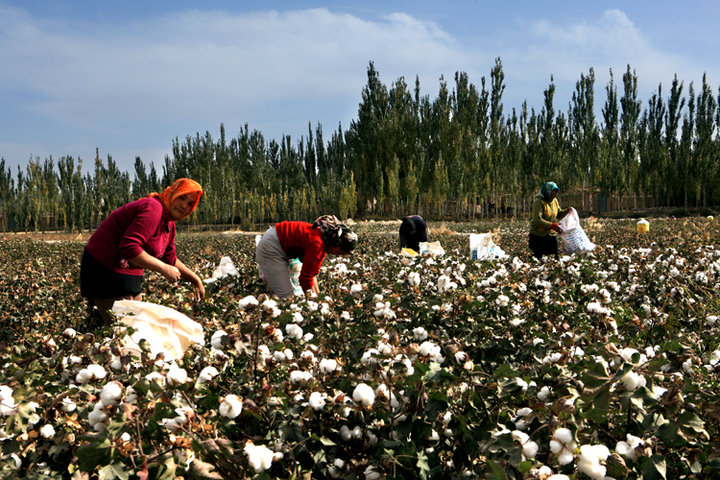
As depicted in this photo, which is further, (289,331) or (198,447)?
(289,331)

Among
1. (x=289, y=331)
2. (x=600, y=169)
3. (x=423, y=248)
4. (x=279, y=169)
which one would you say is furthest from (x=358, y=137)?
(x=289, y=331)

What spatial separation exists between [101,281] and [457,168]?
30203 millimetres

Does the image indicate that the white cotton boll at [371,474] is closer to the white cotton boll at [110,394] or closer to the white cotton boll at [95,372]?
the white cotton boll at [110,394]

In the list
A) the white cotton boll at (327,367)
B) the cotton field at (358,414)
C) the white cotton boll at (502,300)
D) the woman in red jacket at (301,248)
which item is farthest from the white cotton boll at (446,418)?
the woman in red jacket at (301,248)

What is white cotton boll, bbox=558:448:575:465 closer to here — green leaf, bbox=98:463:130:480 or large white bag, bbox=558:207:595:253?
green leaf, bbox=98:463:130:480

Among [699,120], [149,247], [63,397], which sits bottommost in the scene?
[63,397]

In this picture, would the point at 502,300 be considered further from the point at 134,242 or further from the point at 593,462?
the point at 134,242

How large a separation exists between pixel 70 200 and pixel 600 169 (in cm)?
2964

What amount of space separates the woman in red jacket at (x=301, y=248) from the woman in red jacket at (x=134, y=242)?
1029 millimetres

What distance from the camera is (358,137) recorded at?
1523 inches

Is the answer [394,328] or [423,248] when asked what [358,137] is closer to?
[423,248]

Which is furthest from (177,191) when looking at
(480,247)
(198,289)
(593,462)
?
(480,247)

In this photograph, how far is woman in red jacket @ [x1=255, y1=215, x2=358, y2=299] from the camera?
4586 mm

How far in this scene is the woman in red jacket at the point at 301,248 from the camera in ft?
15.0
